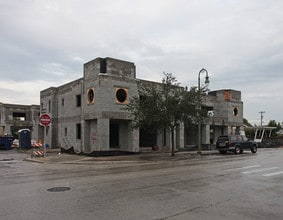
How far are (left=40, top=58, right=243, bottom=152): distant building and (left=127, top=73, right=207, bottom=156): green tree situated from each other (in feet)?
6.58

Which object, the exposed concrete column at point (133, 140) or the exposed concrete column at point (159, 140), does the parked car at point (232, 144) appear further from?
the exposed concrete column at point (133, 140)

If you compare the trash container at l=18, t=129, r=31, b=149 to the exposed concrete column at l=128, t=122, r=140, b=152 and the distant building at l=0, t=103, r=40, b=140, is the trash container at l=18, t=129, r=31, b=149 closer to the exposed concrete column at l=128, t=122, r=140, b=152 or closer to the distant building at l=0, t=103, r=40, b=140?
the exposed concrete column at l=128, t=122, r=140, b=152

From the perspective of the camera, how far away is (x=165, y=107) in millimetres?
25453

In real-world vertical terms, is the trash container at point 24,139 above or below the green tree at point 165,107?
below

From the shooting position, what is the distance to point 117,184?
11.5 metres

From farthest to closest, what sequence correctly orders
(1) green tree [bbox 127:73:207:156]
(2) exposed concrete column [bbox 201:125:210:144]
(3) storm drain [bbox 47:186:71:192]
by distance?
(2) exposed concrete column [bbox 201:125:210:144] < (1) green tree [bbox 127:73:207:156] < (3) storm drain [bbox 47:186:71:192]

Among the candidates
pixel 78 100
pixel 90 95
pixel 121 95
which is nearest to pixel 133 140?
pixel 121 95

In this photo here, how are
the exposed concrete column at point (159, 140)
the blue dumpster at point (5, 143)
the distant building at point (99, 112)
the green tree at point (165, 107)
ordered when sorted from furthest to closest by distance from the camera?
1. the blue dumpster at point (5, 143)
2. the exposed concrete column at point (159, 140)
3. the distant building at point (99, 112)
4. the green tree at point (165, 107)

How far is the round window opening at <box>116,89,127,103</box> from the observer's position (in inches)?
1113

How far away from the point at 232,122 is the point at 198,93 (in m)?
19.3

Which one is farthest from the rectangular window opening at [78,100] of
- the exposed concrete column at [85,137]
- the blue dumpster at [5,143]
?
the blue dumpster at [5,143]

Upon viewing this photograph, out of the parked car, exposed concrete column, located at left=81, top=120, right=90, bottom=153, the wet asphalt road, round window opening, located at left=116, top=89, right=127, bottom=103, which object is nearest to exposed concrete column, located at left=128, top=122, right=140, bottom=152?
round window opening, located at left=116, top=89, right=127, bottom=103

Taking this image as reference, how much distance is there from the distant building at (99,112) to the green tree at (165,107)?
2.01m

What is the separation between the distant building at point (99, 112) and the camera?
27.1 meters
